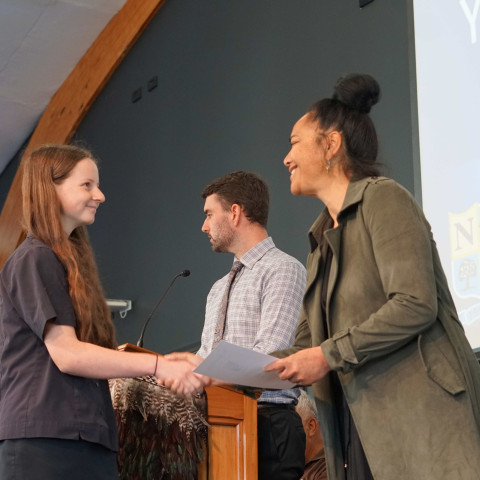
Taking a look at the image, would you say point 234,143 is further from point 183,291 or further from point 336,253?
point 336,253

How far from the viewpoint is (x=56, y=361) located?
2.00m

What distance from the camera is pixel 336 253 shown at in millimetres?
2006

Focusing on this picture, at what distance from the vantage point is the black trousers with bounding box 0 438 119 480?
1.91 meters

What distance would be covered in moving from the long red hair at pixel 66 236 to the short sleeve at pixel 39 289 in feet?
0.11

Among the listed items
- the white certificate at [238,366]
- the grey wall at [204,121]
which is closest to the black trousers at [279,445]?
the white certificate at [238,366]

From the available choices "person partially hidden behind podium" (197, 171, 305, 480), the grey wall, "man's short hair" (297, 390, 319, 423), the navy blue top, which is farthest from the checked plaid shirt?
the grey wall

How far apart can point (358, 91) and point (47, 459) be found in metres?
1.20

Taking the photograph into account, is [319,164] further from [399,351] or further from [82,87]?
[82,87]

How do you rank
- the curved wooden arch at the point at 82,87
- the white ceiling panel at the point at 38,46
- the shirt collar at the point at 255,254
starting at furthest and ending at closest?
1. the curved wooden arch at the point at 82,87
2. the white ceiling panel at the point at 38,46
3. the shirt collar at the point at 255,254

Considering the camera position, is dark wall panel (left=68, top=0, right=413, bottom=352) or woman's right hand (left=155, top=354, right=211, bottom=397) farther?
dark wall panel (left=68, top=0, right=413, bottom=352)

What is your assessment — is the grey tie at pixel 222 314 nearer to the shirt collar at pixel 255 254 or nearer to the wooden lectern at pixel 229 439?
the shirt collar at pixel 255 254

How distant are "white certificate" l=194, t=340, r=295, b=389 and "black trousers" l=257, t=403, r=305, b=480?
62cm

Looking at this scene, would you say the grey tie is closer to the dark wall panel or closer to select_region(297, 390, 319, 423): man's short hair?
select_region(297, 390, 319, 423): man's short hair

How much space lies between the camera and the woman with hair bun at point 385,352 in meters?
1.77
